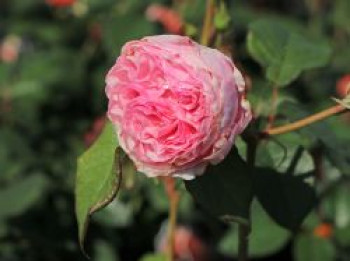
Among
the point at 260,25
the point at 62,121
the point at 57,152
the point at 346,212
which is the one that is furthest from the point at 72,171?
the point at 260,25

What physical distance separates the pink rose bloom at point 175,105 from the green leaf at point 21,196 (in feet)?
2.69

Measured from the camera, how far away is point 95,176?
1002 mm

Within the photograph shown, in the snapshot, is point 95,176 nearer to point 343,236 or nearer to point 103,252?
point 343,236

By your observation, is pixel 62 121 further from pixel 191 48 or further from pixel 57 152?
pixel 191 48

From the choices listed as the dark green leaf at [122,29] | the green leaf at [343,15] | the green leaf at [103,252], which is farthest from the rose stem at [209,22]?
the green leaf at [343,15]

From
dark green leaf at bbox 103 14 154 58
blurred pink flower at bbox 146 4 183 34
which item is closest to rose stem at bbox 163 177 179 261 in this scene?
dark green leaf at bbox 103 14 154 58

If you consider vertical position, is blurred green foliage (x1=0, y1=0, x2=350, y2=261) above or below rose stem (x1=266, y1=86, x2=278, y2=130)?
below

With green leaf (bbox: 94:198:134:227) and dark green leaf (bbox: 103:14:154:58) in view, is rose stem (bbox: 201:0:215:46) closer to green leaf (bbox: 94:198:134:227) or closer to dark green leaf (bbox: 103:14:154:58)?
green leaf (bbox: 94:198:134:227)

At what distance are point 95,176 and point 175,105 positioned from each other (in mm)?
141

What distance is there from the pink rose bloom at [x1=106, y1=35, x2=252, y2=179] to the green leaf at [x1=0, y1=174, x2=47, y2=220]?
0.82m

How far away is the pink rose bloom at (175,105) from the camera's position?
2.97 feet

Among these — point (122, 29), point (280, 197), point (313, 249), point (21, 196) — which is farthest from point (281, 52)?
point (122, 29)

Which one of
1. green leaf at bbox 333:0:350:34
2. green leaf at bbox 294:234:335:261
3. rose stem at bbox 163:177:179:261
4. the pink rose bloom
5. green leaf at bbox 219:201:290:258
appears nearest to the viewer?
the pink rose bloom

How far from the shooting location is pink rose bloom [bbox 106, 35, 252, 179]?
0.90 meters
